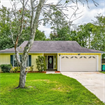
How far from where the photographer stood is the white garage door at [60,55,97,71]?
43.4 ft

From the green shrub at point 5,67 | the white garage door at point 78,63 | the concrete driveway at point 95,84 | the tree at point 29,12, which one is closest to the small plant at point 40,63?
the white garage door at point 78,63

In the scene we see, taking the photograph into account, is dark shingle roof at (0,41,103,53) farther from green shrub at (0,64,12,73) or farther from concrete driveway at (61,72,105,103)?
concrete driveway at (61,72,105,103)

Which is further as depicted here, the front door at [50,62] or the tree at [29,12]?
the front door at [50,62]

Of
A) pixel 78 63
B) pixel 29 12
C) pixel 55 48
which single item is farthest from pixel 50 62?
pixel 29 12

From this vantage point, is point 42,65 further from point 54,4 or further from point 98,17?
point 98,17

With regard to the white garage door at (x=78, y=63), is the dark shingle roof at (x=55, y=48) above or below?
above

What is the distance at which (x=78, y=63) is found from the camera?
A: 13281mm

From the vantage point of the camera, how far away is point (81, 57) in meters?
13.2

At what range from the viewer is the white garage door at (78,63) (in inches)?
521

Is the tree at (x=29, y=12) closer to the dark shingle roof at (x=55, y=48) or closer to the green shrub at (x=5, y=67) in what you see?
the dark shingle roof at (x=55, y=48)

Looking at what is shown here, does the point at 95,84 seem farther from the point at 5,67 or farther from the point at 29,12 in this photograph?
the point at 5,67

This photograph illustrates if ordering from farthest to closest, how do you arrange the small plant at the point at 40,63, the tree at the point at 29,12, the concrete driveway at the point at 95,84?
the small plant at the point at 40,63
the tree at the point at 29,12
the concrete driveway at the point at 95,84

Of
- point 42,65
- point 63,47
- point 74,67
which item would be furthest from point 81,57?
point 42,65

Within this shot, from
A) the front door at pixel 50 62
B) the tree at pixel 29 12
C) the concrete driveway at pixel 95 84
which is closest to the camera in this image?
the concrete driveway at pixel 95 84
